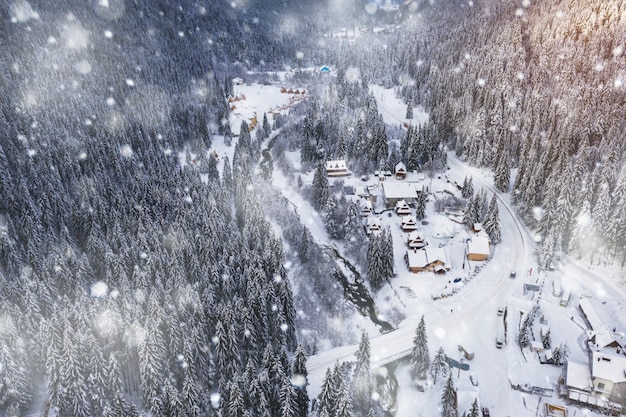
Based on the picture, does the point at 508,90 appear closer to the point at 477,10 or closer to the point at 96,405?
the point at 477,10

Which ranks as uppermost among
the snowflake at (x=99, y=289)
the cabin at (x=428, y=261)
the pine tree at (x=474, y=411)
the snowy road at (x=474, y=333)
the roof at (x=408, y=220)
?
the snowflake at (x=99, y=289)

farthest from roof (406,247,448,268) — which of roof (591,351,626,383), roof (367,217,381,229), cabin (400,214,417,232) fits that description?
roof (591,351,626,383)

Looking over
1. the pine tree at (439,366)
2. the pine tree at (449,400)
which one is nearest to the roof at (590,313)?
the pine tree at (439,366)

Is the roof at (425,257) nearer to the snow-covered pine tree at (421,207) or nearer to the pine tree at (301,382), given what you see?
the snow-covered pine tree at (421,207)

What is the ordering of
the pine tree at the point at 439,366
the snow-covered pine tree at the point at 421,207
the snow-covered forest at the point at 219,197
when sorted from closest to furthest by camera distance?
the snow-covered forest at the point at 219,197 < the pine tree at the point at 439,366 < the snow-covered pine tree at the point at 421,207

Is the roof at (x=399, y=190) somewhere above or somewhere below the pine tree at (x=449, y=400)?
above

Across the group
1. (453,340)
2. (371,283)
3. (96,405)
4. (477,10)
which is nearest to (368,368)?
(453,340)
